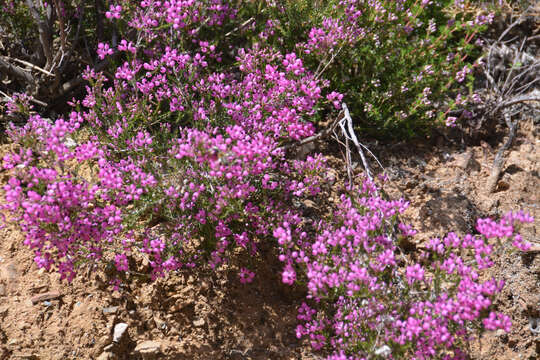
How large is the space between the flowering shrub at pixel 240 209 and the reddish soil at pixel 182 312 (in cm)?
16

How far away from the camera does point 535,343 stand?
3576mm

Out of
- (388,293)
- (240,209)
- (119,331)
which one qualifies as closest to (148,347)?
(119,331)

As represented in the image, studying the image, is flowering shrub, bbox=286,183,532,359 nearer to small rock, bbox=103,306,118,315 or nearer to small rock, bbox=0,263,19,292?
small rock, bbox=103,306,118,315

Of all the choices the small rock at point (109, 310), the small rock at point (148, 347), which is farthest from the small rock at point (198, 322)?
the small rock at point (109, 310)

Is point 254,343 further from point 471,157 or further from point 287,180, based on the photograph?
point 471,157

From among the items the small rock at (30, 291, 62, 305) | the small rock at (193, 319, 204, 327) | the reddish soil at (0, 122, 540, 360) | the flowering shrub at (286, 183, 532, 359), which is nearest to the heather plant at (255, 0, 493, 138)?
the reddish soil at (0, 122, 540, 360)

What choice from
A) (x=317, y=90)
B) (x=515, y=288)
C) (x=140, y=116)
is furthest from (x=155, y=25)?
(x=515, y=288)

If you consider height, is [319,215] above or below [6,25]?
below

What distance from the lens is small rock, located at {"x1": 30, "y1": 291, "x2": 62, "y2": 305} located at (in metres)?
3.33

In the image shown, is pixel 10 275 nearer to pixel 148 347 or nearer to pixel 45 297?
pixel 45 297

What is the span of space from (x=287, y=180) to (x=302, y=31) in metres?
1.69

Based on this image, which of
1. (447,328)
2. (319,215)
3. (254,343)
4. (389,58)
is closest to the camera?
(447,328)

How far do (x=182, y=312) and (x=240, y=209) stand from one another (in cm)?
95

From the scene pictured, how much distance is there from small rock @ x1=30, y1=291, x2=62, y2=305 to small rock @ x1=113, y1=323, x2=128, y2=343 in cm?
52
